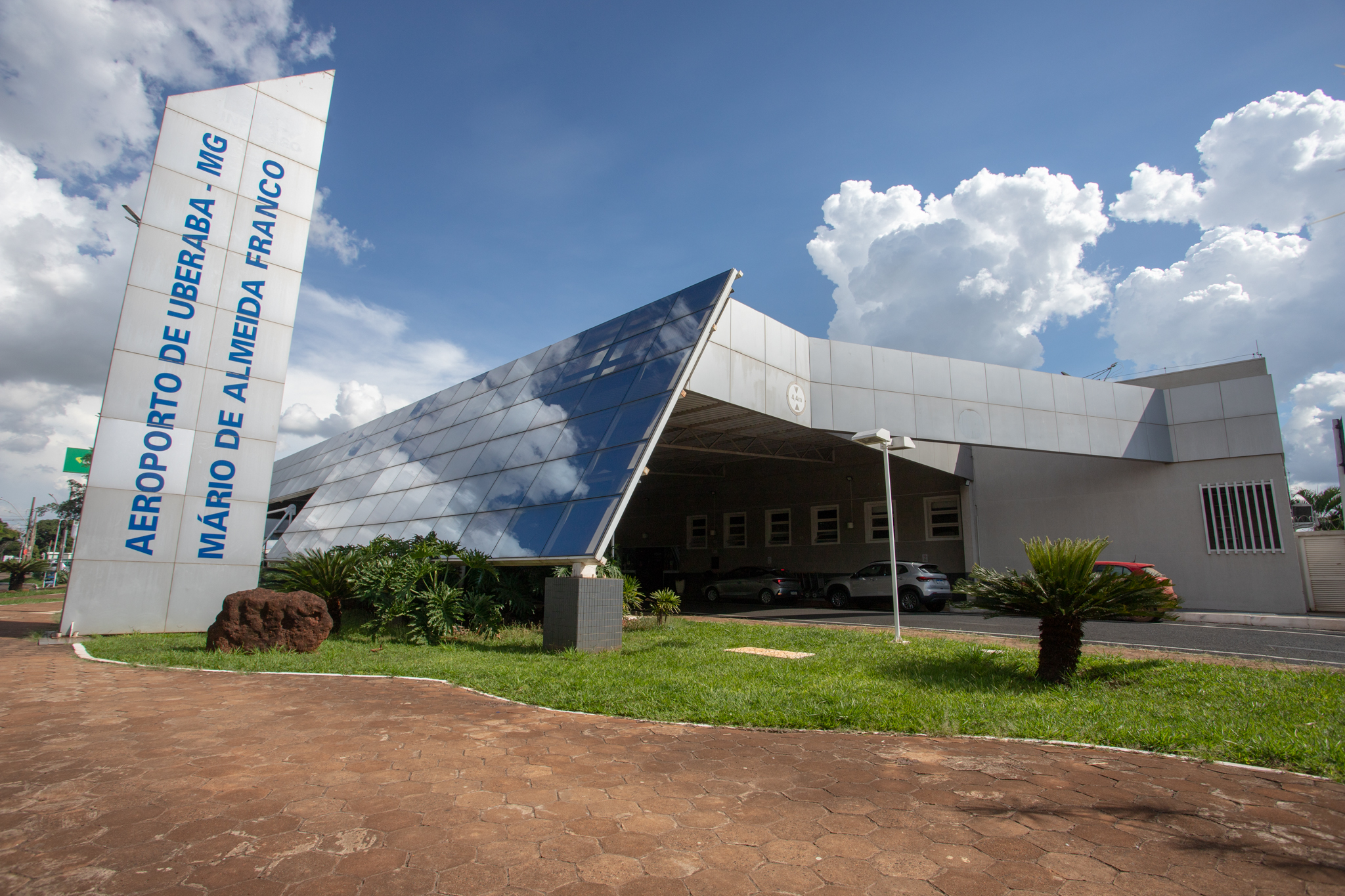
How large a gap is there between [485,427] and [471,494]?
375cm

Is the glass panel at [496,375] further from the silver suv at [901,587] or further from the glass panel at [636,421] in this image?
the silver suv at [901,587]

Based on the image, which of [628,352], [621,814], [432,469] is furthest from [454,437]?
[621,814]

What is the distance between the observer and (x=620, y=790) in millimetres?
4207

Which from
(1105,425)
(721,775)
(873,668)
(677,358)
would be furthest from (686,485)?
(721,775)

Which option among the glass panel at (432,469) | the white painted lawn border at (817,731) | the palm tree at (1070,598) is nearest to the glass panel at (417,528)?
the glass panel at (432,469)

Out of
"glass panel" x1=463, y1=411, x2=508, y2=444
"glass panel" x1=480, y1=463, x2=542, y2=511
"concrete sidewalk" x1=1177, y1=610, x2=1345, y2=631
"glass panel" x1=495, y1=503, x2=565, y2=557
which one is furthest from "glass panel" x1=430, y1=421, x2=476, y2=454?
"concrete sidewalk" x1=1177, y1=610, x2=1345, y2=631

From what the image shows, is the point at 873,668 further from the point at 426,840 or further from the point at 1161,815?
the point at 426,840

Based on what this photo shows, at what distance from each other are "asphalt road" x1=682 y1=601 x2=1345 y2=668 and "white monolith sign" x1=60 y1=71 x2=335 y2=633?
39.6 feet

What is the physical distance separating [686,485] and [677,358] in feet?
68.4

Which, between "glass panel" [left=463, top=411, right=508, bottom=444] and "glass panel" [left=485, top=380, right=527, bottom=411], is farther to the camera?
"glass panel" [left=485, top=380, right=527, bottom=411]

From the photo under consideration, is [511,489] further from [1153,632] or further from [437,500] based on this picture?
[1153,632]

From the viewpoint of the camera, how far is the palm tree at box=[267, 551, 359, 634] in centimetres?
1272

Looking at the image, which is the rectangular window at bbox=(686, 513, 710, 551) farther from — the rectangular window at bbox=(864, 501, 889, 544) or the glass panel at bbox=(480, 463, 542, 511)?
the glass panel at bbox=(480, 463, 542, 511)

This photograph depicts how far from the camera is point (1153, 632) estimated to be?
1329cm
